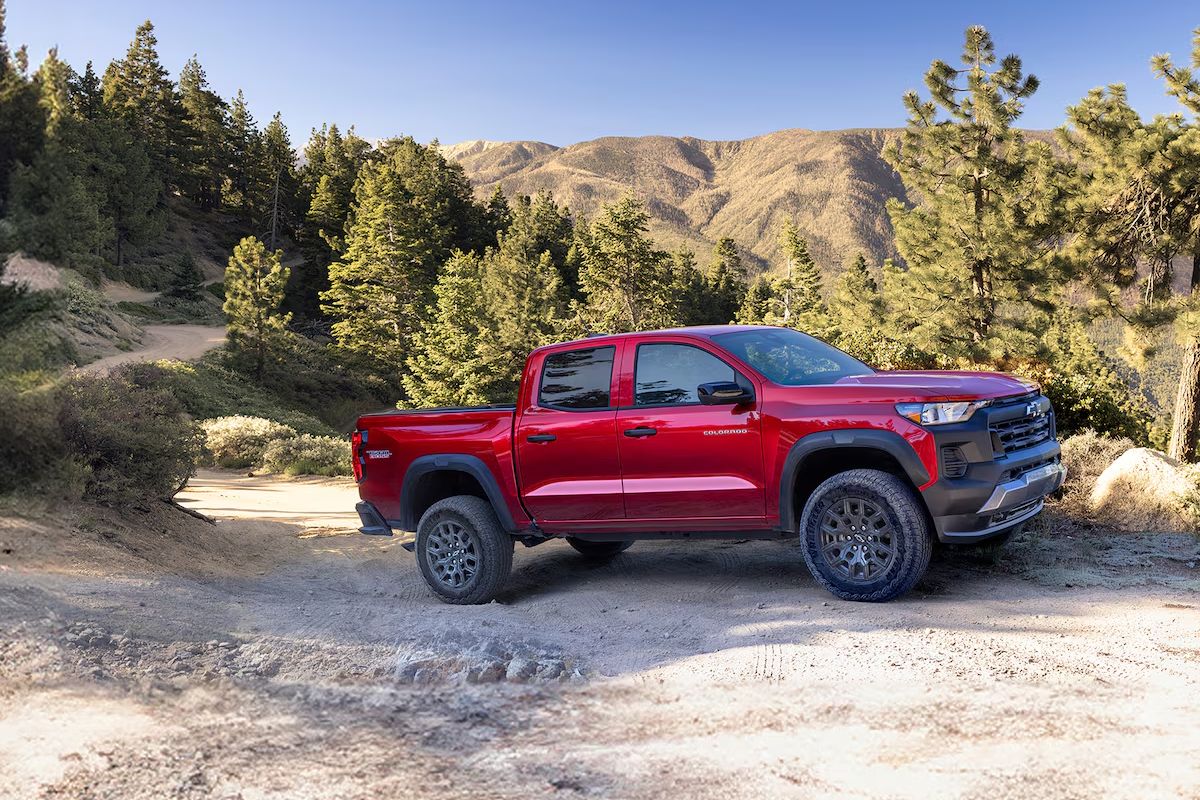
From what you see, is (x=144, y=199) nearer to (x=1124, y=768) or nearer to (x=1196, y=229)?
(x=1196, y=229)

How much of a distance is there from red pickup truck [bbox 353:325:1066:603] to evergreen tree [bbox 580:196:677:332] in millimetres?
44157

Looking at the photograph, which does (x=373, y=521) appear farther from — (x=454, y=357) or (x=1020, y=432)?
(x=454, y=357)

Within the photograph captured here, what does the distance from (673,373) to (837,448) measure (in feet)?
4.33

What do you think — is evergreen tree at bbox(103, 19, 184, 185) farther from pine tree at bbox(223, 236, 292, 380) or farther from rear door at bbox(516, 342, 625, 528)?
rear door at bbox(516, 342, 625, 528)

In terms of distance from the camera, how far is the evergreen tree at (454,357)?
1953 inches

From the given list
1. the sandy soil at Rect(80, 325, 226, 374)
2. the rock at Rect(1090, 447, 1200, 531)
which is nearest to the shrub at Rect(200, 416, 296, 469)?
the sandy soil at Rect(80, 325, 226, 374)

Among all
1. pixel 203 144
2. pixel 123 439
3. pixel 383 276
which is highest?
pixel 203 144

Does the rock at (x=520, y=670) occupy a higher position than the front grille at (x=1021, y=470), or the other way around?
the front grille at (x=1021, y=470)

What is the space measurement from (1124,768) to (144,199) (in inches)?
2931

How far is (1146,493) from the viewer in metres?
8.65

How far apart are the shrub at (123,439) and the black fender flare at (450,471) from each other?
3.78 m

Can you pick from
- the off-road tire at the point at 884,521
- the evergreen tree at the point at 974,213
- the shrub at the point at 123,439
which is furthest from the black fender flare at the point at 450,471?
the evergreen tree at the point at 974,213

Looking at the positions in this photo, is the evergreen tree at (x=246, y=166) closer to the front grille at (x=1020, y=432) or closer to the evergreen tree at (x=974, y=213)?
the evergreen tree at (x=974, y=213)

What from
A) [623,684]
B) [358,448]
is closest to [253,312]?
[358,448]
